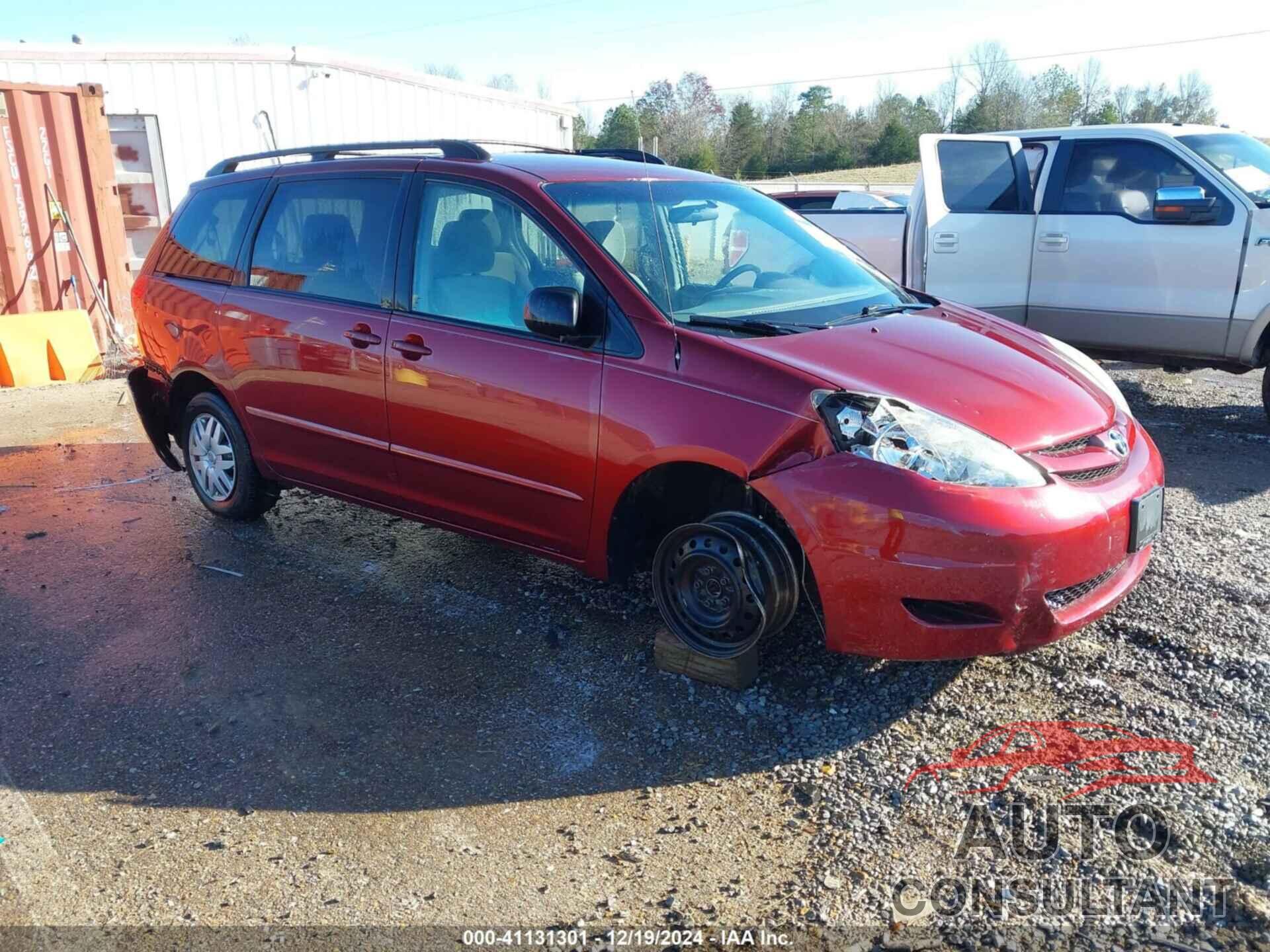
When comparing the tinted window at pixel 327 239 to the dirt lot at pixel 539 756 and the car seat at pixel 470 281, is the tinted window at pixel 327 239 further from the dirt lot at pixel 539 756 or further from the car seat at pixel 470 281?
the dirt lot at pixel 539 756

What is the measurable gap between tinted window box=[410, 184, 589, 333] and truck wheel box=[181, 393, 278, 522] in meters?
1.58

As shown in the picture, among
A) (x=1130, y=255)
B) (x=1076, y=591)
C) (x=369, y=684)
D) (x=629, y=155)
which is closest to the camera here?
(x=1076, y=591)

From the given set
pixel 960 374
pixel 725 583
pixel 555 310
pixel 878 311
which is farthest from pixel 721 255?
pixel 725 583

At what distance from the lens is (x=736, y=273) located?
13.5ft

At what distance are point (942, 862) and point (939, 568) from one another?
841mm

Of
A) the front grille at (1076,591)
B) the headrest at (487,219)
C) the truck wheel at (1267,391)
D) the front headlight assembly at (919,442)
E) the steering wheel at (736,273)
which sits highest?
the headrest at (487,219)

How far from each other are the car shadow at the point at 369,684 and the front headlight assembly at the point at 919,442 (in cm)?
88

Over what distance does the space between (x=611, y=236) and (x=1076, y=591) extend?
209cm

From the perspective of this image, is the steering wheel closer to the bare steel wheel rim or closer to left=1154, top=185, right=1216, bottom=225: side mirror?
the bare steel wheel rim

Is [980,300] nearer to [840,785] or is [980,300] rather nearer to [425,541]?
[425,541]

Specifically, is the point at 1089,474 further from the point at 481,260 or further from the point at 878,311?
the point at 481,260

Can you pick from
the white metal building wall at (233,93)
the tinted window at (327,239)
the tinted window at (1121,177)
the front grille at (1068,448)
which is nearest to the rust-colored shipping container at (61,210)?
the white metal building wall at (233,93)

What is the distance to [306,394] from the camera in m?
4.65

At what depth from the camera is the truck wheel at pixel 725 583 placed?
3357mm
